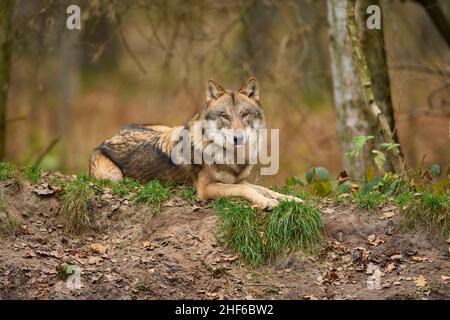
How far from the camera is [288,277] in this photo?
6969 mm

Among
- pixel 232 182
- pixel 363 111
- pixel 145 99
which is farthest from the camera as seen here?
pixel 145 99

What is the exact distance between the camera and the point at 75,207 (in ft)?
24.8

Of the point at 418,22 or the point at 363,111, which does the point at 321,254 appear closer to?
the point at 363,111

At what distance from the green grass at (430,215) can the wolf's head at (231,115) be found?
6.27 feet

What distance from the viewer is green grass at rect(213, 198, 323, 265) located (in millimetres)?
7156

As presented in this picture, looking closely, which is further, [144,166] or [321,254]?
[144,166]

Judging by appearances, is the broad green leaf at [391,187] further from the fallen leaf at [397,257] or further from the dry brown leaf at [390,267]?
the dry brown leaf at [390,267]

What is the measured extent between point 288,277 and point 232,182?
5.07 ft

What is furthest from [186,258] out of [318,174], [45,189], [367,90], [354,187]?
[367,90]

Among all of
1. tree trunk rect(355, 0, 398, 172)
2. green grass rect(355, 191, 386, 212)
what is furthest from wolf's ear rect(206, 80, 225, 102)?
tree trunk rect(355, 0, 398, 172)

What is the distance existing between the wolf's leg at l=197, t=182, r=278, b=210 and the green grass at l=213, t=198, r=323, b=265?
5.6 inches

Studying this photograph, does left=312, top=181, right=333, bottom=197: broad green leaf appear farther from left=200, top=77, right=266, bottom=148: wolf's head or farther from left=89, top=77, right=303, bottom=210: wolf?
left=200, top=77, right=266, bottom=148: wolf's head

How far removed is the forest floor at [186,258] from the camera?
6.67 metres
